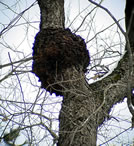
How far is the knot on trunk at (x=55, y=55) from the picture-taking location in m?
1.87

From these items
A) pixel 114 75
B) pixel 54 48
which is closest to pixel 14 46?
pixel 54 48

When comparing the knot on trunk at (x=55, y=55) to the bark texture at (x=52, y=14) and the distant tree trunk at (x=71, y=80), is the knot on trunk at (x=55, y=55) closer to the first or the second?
the distant tree trunk at (x=71, y=80)

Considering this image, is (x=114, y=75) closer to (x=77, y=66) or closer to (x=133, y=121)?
(x=77, y=66)

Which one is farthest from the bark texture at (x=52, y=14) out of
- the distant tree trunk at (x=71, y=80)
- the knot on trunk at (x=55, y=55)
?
the knot on trunk at (x=55, y=55)

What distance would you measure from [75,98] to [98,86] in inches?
15.8

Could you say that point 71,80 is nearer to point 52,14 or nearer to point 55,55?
point 55,55

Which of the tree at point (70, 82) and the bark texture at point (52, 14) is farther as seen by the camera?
the bark texture at point (52, 14)

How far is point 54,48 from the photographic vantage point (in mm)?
1852

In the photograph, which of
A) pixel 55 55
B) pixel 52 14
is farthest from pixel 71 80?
pixel 52 14

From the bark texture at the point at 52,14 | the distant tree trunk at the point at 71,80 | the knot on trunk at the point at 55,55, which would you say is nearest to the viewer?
the distant tree trunk at the point at 71,80

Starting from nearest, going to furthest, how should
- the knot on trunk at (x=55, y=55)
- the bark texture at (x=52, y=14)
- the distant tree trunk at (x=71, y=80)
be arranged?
the distant tree trunk at (x=71, y=80) → the knot on trunk at (x=55, y=55) → the bark texture at (x=52, y=14)

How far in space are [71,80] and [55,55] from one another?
1.28ft

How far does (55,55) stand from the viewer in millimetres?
1868

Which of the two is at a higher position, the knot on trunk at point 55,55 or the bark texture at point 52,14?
the bark texture at point 52,14
